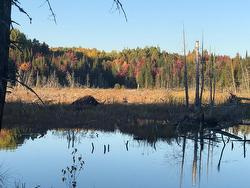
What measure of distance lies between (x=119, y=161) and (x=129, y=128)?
7.33 meters

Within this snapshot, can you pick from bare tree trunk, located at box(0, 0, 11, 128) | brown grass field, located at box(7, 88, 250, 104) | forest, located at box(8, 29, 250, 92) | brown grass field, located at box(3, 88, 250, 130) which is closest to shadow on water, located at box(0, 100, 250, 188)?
brown grass field, located at box(3, 88, 250, 130)

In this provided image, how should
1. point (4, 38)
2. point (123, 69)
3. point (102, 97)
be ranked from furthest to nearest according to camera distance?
point (123, 69) < point (102, 97) < point (4, 38)

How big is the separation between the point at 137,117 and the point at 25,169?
1379 centimetres

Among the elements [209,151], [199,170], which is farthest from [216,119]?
[199,170]

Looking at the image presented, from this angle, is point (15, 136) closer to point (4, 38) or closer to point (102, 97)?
point (4, 38)

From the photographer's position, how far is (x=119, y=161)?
13758mm

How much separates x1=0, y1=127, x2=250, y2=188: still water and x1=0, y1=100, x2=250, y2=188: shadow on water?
0.05m

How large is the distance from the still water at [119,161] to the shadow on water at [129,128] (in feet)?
0.17

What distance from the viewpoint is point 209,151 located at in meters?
15.7

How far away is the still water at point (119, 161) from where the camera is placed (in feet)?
36.7

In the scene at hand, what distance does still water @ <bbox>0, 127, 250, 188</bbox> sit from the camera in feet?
36.7

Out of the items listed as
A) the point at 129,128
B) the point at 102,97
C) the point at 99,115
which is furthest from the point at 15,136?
the point at 102,97

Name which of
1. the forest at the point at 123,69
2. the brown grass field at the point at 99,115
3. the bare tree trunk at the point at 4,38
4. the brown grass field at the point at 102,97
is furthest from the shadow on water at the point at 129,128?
the forest at the point at 123,69

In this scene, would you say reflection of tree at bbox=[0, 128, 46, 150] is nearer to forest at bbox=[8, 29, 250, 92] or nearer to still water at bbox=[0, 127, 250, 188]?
still water at bbox=[0, 127, 250, 188]
